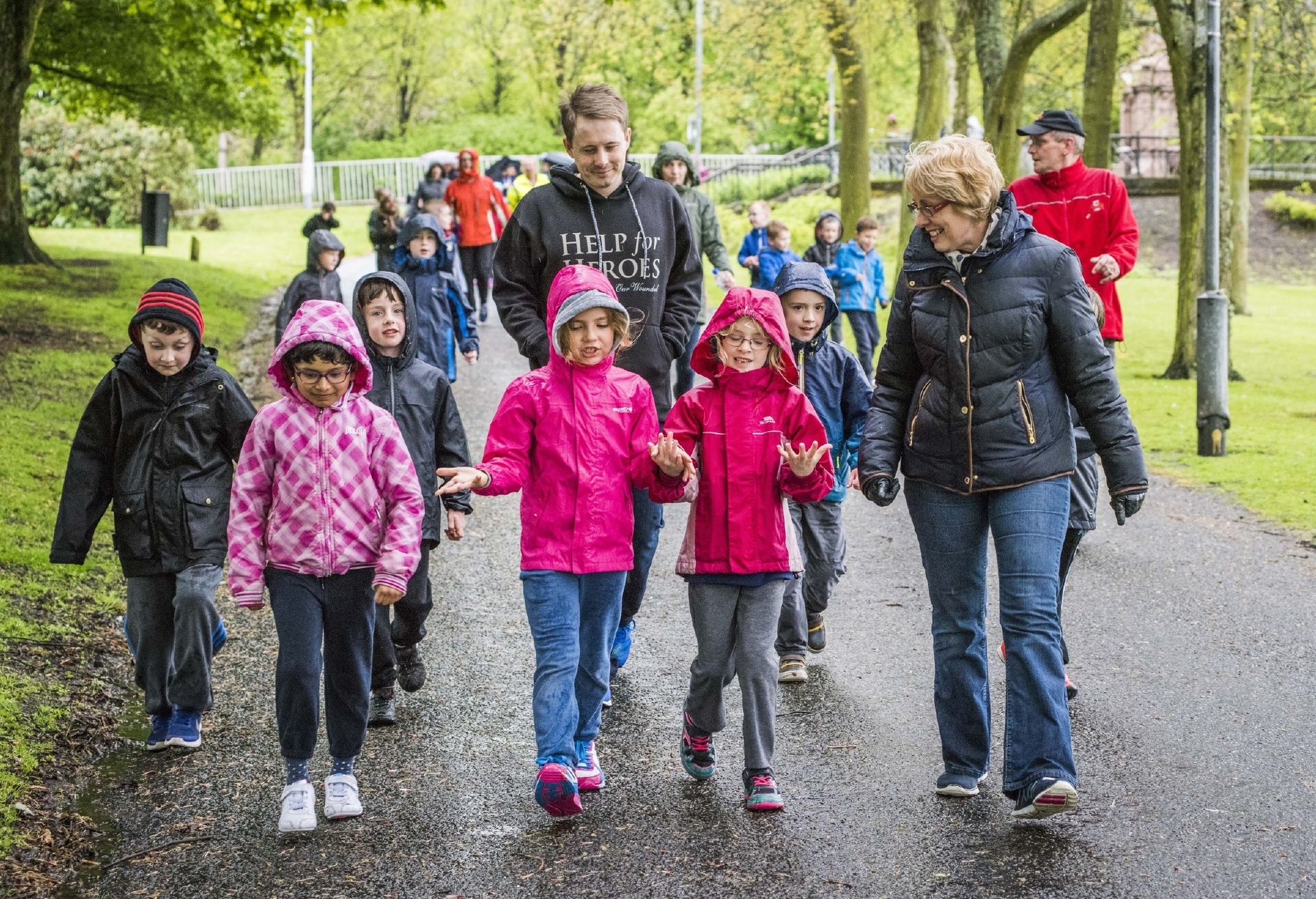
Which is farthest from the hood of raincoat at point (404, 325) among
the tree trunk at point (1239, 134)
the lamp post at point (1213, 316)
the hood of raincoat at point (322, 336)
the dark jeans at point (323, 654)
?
the tree trunk at point (1239, 134)

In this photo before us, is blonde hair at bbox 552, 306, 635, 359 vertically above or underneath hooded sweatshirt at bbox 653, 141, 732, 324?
underneath

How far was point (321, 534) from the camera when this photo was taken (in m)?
4.94

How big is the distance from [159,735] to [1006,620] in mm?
3189

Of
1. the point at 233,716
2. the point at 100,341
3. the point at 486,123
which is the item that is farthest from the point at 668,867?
the point at 486,123

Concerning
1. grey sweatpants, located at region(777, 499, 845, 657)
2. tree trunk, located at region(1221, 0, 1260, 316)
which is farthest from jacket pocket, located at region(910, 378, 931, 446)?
tree trunk, located at region(1221, 0, 1260, 316)

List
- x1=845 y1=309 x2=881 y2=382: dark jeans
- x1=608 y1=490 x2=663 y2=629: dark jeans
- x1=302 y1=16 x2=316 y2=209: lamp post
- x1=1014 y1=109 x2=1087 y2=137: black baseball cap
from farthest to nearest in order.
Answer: x1=302 y1=16 x2=316 y2=209: lamp post
x1=845 y1=309 x2=881 y2=382: dark jeans
x1=1014 y1=109 x2=1087 y2=137: black baseball cap
x1=608 y1=490 x2=663 y2=629: dark jeans

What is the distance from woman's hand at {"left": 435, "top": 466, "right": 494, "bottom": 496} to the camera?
15.6ft

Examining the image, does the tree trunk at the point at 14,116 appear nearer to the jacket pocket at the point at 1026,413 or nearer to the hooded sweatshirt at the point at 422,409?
the hooded sweatshirt at the point at 422,409

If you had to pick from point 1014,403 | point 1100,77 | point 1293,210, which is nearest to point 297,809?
point 1014,403

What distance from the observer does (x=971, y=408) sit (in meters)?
4.78

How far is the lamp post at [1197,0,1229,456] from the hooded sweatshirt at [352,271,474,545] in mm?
7942

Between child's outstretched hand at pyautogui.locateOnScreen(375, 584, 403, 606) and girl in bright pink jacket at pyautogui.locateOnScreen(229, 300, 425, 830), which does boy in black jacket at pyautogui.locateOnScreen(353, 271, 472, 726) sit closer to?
girl in bright pink jacket at pyautogui.locateOnScreen(229, 300, 425, 830)

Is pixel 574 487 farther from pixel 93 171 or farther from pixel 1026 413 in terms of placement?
pixel 93 171

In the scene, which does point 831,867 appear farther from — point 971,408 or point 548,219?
point 548,219
